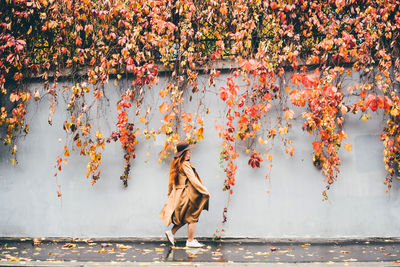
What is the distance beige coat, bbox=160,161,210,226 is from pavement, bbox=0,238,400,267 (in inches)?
20.8

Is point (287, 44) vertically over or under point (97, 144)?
over

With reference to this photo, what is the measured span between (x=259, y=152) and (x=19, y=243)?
16.0ft

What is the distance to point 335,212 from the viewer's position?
8.15 meters

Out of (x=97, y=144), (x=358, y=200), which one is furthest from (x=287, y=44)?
(x=97, y=144)

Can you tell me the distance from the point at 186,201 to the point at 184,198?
0.22ft

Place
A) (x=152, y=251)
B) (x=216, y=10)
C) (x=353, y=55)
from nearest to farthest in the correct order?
(x=152, y=251), (x=353, y=55), (x=216, y=10)

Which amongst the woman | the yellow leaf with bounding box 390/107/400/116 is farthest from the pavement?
the yellow leaf with bounding box 390/107/400/116

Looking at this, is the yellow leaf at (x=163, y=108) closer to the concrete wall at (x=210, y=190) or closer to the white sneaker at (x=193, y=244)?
the concrete wall at (x=210, y=190)

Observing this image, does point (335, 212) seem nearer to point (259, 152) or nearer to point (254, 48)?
point (259, 152)

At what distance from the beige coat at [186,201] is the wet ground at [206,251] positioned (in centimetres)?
53

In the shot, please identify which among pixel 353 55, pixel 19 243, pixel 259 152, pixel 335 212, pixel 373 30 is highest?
pixel 373 30

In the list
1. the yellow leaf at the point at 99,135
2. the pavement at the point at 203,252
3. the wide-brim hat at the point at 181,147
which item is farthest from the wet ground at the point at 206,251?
the yellow leaf at the point at 99,135

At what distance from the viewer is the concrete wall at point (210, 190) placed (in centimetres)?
815

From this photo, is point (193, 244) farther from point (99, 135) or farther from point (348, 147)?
point (348, 147)
